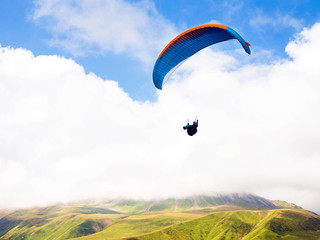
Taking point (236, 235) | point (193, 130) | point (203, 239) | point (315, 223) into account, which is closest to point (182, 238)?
point (203, 239)

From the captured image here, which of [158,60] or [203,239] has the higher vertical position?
[158,60]

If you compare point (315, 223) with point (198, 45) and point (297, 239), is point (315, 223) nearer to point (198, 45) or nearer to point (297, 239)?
point (297, 239)

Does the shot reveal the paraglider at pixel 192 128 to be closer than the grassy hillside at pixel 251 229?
Yes

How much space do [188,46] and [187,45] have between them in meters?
0.20

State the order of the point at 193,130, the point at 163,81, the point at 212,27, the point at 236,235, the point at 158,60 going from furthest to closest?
the point at 236,235, the point at 163,81, the point at 158,60, the point at 193,130, the point at 212,27

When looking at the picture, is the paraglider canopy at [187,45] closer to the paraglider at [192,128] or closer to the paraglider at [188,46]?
the paraglider at [188,46]

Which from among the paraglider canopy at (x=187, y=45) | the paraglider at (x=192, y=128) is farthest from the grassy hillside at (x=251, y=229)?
the paraglider canopy at (x=187, y=45)

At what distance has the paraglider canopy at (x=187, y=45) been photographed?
18.5 metres

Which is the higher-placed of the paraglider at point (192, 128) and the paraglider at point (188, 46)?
the paraglider at point (188, 46)

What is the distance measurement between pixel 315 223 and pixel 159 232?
396 ft

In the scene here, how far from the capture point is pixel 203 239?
584 feet

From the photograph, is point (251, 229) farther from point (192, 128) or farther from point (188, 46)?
point (188, 46)

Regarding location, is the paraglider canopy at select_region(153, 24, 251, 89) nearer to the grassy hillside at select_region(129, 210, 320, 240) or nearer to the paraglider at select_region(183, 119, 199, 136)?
the paraglider at select_region(183, 119, 199, 136)

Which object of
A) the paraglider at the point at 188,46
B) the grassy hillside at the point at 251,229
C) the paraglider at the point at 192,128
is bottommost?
the grassy hillside at the point at 251,229
